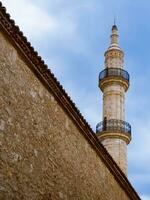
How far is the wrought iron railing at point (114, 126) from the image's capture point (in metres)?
26.0

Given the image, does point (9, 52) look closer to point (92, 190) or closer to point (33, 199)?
point (33, 199)

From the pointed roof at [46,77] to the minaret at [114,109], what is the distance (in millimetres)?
13109

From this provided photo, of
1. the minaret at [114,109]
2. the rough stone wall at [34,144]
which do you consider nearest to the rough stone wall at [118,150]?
the minaret at [114,109]

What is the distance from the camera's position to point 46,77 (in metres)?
9.45

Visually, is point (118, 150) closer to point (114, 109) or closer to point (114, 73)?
point (114, 109)

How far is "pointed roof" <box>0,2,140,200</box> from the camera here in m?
8.20

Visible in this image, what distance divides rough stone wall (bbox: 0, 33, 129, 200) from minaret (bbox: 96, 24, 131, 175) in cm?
1479

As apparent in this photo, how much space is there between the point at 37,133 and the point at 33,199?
120cm

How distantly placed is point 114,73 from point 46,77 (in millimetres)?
18751

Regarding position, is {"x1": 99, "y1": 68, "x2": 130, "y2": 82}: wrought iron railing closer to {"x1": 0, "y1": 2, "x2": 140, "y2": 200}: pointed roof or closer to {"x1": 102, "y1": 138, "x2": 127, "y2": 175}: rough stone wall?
{"x1": 102, "y1": 138, "x2": 127, "y2": 175}: rough stone wall

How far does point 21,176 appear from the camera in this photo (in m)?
8.12

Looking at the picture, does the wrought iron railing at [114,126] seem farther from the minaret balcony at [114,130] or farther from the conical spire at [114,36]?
the conical spire at [114,36]

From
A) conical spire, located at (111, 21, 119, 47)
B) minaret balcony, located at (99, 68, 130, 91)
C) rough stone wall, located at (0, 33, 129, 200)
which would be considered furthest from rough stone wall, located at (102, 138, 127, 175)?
rough stone wall, located at (0, 33, 129, 200)

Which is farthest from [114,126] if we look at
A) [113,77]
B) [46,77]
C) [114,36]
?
[46,77]
